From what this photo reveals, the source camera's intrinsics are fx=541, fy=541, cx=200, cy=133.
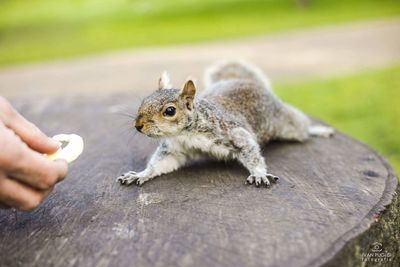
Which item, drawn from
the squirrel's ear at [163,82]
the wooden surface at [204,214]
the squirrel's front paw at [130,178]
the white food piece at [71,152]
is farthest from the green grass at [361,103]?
the white food piece at [71,152]

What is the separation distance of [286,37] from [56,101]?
8.23 meters

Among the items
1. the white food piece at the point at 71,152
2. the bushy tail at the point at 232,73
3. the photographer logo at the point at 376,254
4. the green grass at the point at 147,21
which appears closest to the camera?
the photographer logo at the point at 376,254

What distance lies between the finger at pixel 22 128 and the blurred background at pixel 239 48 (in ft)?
10.2

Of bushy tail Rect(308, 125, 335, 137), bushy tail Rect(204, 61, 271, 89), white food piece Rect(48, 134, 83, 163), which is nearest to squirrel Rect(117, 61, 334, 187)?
bushy tail Rect(308, 125, 335, 137)

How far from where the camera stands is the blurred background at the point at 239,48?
576 centimetres

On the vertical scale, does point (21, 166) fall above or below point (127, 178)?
Answer: above

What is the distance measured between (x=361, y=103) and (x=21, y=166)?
4619mm

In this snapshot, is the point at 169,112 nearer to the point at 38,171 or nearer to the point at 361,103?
the point at 38,171

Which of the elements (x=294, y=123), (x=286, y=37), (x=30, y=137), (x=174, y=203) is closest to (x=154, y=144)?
(x=294, y=123)

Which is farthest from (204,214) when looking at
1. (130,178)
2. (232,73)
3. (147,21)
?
(147,21)

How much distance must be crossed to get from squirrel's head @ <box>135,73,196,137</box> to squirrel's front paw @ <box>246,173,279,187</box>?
1.25 feet

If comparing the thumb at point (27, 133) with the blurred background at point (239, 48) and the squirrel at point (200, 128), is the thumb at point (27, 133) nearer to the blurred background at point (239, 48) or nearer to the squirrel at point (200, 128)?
the squirrel at point (200, 128)

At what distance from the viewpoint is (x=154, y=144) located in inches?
103

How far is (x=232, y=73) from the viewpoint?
3.17 meters
